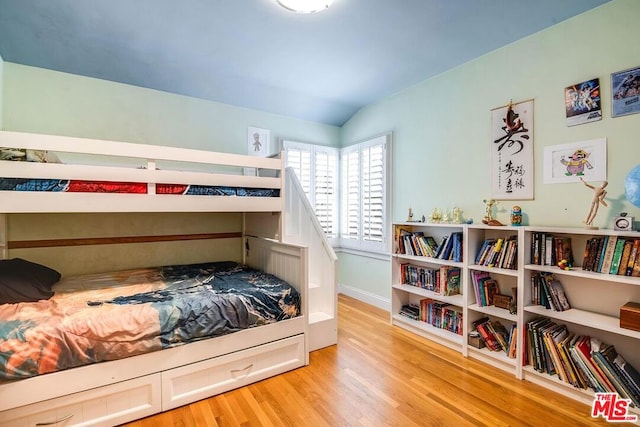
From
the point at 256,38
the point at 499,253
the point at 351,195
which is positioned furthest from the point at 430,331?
the point at 256,38

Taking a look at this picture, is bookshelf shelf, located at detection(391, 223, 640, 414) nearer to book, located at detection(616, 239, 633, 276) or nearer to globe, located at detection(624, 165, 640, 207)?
book, located at detection(616, 239, 633, 276)

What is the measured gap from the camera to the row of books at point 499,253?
2318mm

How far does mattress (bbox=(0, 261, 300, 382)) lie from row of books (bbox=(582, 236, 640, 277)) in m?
2.04

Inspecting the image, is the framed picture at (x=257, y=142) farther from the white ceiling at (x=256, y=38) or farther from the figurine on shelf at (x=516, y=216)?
the figurine on shelf at (x=516, y=216)

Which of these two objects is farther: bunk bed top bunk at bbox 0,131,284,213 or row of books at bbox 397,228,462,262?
row of books at bbox 397,228,462,262

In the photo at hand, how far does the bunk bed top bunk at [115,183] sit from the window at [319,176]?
140 cm

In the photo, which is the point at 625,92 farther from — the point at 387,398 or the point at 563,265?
the point at 387,398

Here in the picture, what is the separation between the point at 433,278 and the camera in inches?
115

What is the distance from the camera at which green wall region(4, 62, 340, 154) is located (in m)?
2.62

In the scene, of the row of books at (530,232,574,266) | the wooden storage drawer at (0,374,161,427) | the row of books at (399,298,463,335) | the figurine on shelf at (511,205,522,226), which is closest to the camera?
the wooden storage drawer at (0,374,161,427)

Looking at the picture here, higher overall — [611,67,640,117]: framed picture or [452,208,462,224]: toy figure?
[611,67,640,117]: framed picture

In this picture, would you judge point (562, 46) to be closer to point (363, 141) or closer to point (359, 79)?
point (359, 79)

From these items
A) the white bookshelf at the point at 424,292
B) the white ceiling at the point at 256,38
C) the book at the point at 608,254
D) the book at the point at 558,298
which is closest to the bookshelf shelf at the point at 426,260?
the white bookshelf at the point at 424,292

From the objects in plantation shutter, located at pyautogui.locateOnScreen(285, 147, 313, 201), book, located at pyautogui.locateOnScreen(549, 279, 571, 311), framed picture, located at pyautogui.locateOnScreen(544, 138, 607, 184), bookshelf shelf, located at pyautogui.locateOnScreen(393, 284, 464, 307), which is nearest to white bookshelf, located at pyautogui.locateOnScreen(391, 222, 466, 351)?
bookshelf shelf, located at pyautogui.locateOnScreen(393, 284, 464, 307)
